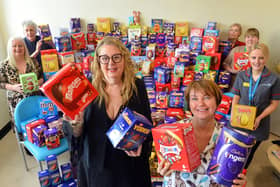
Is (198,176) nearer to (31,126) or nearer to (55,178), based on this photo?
(55,178)

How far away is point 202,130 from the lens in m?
1.26

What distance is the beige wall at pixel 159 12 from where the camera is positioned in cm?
338

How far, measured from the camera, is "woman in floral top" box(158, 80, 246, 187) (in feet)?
3.84

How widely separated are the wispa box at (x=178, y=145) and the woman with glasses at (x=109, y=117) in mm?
288

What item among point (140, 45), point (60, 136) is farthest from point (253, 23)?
point (60, 136)

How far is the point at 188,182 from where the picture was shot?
1.18 m

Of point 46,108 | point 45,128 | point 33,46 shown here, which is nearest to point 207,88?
point 45,128

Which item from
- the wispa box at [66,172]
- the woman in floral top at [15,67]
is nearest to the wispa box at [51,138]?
the wispa box at [66,172]

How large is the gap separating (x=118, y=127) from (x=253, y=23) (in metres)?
3.09

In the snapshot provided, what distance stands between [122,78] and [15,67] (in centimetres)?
175

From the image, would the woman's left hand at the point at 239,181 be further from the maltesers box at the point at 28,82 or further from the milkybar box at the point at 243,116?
the maltesers box at the point at 28,82

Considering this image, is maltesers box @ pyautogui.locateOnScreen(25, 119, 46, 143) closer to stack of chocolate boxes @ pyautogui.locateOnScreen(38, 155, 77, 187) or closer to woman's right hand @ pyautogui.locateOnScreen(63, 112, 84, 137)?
stack of chocolate boxes @ pyautogui.locateOnScreen(38, 155, 77, 187)

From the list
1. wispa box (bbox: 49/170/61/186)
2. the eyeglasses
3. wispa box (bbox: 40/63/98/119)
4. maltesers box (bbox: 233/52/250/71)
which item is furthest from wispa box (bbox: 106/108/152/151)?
maltesers box (bbox: 233/52/250/71)

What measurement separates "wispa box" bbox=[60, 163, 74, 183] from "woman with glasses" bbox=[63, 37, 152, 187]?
2.68ft
